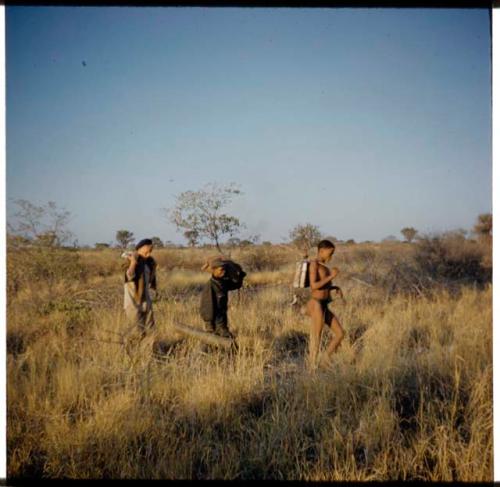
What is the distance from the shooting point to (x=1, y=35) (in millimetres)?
3611

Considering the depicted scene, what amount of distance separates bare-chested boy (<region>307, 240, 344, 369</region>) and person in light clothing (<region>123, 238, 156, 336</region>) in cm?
226

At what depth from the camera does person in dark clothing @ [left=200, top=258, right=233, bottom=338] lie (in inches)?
225

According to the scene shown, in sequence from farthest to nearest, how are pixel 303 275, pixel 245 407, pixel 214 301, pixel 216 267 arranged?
pixel 214 301 < pixel 216 267 < pixel 303 275 < pixel 245 407

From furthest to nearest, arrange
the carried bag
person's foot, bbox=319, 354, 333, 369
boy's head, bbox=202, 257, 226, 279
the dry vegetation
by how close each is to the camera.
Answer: boy's head, bbox=202, 257, 226, 279 → the carried bag → person's foot, bbox=319, 354, 333, 369 → the dry vegetation

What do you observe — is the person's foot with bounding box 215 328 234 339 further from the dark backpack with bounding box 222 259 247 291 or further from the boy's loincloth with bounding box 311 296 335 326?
the boy's loincloth with bounding box 311 296 335 326

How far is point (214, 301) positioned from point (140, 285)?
110 cm

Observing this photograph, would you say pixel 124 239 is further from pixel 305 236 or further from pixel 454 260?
pixel 454 260

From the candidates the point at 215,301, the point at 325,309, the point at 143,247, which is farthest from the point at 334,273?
the point at 143,247

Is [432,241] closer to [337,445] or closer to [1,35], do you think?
[337,445]

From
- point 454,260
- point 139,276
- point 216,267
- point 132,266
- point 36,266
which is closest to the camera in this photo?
point 132,266

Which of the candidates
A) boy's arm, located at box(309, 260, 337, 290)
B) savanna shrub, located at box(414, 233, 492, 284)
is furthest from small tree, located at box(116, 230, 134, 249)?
savanna shrub, located at box(414, 233, 492, 284)

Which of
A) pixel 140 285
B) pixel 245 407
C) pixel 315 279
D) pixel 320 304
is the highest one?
pixel 315 279

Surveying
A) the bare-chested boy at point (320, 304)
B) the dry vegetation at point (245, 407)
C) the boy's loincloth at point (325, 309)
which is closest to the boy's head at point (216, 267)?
the dry vegetation at point (245, 407)

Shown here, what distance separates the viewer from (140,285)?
5523 mm
